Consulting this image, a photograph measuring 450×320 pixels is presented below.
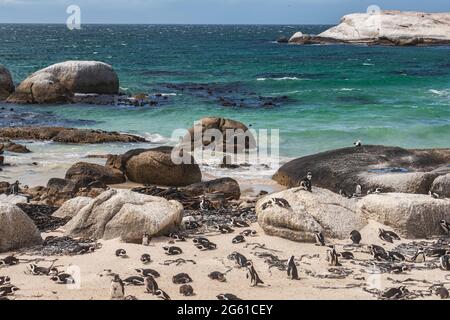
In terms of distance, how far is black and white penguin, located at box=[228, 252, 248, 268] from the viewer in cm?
1120

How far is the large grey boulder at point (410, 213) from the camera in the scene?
43.3 ft

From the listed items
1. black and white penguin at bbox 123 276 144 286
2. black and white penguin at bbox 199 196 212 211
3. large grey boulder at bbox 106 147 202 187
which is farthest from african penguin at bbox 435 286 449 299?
large grey boulder at bbox 106 147 202 187

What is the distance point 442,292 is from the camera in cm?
991

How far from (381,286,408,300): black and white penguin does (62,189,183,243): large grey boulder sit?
477 centimetres

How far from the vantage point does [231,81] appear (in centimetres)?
5219

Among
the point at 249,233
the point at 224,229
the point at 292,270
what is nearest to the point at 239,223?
the point at 224,229

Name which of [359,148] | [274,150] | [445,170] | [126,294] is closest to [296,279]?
[126,294]

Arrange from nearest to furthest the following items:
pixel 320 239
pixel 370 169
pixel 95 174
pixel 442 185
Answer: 1. pixel 320 239
2. pixel 442 185
3. pixel 370 169
4. pixel 95 174

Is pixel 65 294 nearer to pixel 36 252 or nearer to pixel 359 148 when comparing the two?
pixel 36 252

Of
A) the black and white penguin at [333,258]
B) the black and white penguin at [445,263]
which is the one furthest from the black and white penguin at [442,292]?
the black and white penguin at [333,258]

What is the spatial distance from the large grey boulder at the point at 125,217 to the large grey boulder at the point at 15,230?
860mm

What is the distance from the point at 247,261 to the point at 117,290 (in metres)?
2.50

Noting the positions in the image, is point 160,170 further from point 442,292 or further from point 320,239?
point 442,292

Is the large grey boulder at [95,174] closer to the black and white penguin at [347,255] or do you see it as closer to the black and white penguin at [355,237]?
the black and white penguin at [355,237]
